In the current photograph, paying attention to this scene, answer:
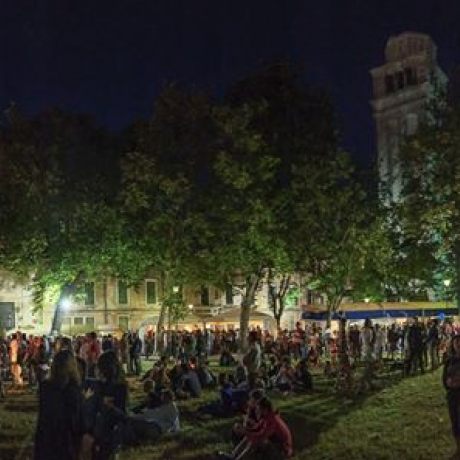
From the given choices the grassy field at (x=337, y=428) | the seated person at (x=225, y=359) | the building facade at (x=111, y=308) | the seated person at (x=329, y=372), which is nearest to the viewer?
the grassy field at (x=337, y=428)

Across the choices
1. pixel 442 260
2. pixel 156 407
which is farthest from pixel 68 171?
pixel 156 407

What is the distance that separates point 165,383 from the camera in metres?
20.5

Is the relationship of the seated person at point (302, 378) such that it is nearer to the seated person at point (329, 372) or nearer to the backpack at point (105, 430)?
the seated person at point (329, 372)

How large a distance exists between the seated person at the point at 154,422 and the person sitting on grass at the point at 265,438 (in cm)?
300

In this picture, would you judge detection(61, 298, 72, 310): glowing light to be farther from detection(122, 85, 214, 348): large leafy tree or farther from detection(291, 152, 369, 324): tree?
detection(291, 152, 369, 324): tree

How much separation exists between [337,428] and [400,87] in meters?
74.4

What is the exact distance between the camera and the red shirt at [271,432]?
13656 mm

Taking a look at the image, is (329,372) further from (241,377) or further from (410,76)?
Result: (410,76)

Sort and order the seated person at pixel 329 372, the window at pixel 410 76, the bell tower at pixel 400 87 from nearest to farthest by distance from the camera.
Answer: the seated person at pixel 329 372, the bell tower at pixel 400 87, the window at pixel 410 76

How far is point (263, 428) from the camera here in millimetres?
13688

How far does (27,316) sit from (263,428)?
52269mm

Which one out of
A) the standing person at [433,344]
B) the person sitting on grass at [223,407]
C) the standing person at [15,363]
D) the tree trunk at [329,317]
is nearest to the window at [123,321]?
the tree trunk at [329,317]

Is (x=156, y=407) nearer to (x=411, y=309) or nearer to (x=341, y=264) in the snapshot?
(x=341, y=264)

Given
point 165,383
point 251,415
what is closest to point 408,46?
point 165,383
